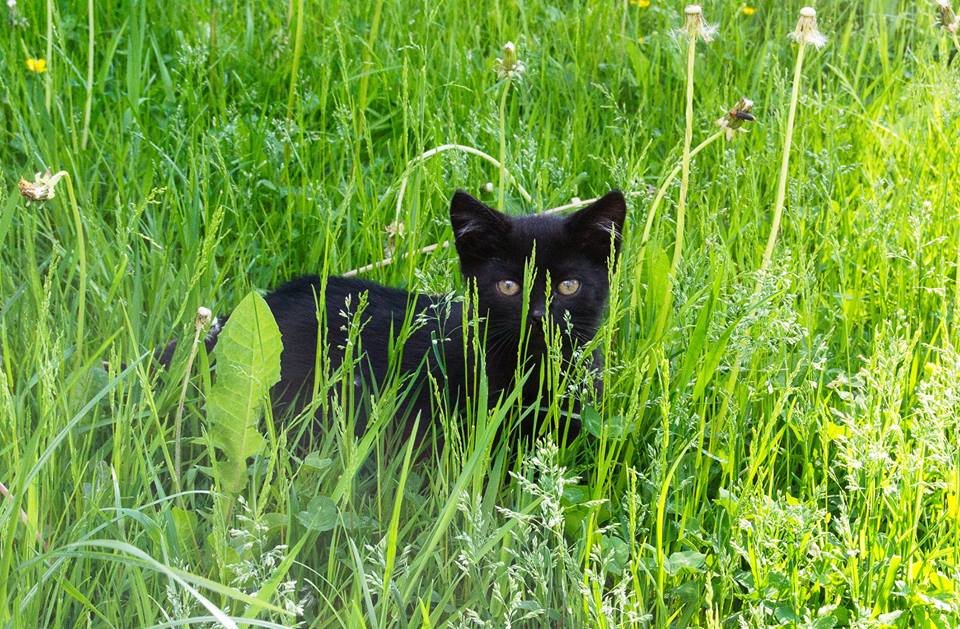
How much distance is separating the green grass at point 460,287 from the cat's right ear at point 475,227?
163 millimetres

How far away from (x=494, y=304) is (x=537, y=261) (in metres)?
0.16

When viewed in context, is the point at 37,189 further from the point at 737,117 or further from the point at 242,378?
the point at 737,117

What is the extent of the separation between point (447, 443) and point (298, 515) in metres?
0.32

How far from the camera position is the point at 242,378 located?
2170mm

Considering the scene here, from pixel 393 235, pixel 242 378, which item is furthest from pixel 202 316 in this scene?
pixel 393 235

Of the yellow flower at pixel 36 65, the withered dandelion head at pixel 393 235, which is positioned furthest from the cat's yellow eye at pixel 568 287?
the yellow flower at pixel 36 65

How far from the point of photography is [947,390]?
2186mm

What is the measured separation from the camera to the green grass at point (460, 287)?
2.05 m

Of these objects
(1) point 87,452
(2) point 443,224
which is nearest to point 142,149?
(2) point 443,224

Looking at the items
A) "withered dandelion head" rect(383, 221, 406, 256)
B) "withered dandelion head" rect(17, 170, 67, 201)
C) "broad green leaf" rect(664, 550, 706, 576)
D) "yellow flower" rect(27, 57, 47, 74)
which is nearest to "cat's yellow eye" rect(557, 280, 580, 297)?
"withered dandelion head" rect(383, 221, 406, 256)

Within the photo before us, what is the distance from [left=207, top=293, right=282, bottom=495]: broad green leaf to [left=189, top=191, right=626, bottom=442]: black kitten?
0.75 m

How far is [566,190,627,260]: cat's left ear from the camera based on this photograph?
2.93 meters

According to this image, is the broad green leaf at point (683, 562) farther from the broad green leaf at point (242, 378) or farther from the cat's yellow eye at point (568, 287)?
the cat's yellow eye at point (568, 287)

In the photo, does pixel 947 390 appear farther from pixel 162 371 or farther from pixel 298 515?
pixel 162 371
